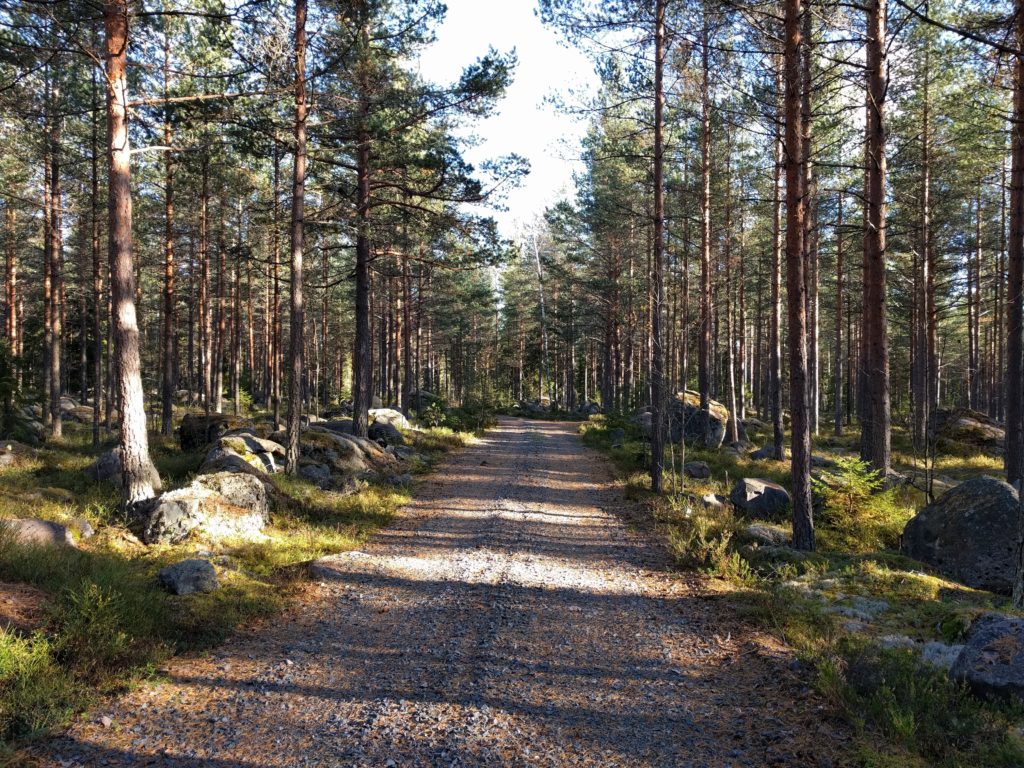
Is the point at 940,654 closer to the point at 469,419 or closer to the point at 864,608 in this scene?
the point at 864,608

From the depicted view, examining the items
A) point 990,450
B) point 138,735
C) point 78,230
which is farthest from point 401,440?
point 990,450

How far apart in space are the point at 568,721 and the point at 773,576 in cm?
432

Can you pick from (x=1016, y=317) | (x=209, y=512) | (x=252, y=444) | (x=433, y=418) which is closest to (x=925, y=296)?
(x=1016, y=317)

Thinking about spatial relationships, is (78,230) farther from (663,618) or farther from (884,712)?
(884,712)

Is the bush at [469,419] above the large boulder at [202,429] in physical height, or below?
below

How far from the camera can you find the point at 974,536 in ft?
25.5

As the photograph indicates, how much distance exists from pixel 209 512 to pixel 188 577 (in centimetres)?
240

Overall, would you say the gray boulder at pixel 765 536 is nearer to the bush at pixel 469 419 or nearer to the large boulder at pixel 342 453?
the large boulder at pixel 342 453

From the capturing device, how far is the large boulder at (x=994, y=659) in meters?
4.01

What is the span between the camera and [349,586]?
7453mm

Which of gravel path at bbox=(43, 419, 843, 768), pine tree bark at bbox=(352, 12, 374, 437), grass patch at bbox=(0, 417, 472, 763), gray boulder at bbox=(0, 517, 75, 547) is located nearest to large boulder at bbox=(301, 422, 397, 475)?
pine tree bark at bbox=(352, 12, 374, 437)

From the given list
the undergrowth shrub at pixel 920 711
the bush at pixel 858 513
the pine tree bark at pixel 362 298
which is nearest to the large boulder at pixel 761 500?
the bush at pixel 858 513

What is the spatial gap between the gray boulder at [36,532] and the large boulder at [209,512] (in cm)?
102

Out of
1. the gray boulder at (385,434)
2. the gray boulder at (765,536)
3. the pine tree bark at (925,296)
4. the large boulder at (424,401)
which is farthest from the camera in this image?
the large boulder at (424,401)
